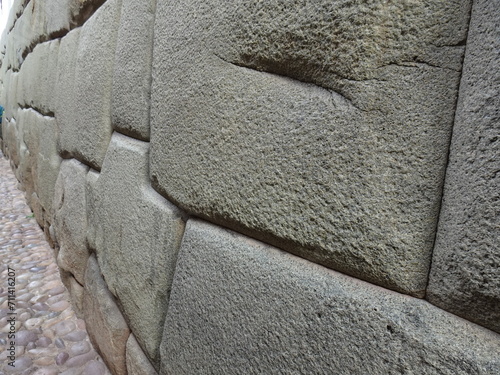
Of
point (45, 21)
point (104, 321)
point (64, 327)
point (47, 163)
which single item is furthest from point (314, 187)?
point (45, 21)

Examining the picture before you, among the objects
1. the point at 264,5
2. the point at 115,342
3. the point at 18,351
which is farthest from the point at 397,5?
the point at 18,351

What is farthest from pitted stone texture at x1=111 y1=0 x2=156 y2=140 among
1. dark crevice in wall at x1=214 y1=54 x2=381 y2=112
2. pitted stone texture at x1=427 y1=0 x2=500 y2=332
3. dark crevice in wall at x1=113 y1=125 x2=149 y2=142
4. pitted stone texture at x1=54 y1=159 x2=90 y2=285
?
pitted stone texture at x1=427 y1=0 x2=500 y2=332

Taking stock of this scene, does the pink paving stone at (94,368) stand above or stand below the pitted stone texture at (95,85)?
below

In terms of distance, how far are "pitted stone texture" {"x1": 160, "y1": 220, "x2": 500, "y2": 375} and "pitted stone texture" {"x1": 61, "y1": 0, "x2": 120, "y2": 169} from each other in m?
0.63

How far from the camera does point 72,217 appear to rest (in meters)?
1.42

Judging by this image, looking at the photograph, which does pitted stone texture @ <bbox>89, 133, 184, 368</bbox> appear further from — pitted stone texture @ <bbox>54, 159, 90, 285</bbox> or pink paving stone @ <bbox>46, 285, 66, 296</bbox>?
pink paving stone @ <bbox>46, 285, 66, 296</bbox>

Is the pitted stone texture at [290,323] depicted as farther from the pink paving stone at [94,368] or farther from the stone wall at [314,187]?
the pink paving stone at [94,368]

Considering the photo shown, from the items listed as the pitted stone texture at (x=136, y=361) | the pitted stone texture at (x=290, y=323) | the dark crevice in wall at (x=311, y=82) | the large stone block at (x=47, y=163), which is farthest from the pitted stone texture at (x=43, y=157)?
Result: the dark crevice in wall at (x=311, y=82)

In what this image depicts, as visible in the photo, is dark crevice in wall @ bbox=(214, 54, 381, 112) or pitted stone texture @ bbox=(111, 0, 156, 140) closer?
dark crevice in wall @ bbox=(214, 54, 381, 112)

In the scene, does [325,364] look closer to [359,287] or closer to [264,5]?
[359,287]

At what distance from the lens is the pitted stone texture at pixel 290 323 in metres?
0.36

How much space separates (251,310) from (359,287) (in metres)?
0.18

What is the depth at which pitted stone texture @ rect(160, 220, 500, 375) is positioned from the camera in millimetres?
355

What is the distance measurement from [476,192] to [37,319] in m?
1.53
